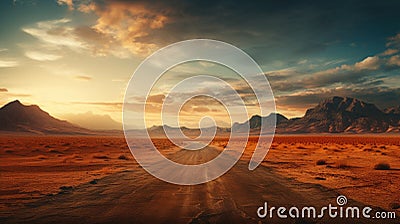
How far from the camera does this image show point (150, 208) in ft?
29.7

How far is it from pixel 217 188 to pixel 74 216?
5.85 metres

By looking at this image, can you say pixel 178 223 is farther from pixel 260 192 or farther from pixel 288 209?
pixel 260 192

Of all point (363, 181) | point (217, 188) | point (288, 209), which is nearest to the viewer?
point (288, 209)

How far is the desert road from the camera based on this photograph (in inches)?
313

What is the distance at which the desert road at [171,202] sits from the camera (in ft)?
26.1

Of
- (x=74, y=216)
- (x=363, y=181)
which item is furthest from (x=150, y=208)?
(x=363, y=181)

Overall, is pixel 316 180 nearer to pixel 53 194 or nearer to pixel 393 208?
pixel 393 208

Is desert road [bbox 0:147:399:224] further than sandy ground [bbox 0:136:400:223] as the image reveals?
No

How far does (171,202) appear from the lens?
9984 millimetres

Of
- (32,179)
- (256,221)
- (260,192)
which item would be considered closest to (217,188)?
(260,192)

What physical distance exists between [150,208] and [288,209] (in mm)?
3692

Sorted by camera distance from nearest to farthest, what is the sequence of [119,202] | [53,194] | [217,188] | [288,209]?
[288,209] < [119,202] < [53,194] < [217,188]

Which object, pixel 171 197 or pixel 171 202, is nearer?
pixel 171 202

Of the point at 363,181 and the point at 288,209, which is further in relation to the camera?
the point at 363,181
